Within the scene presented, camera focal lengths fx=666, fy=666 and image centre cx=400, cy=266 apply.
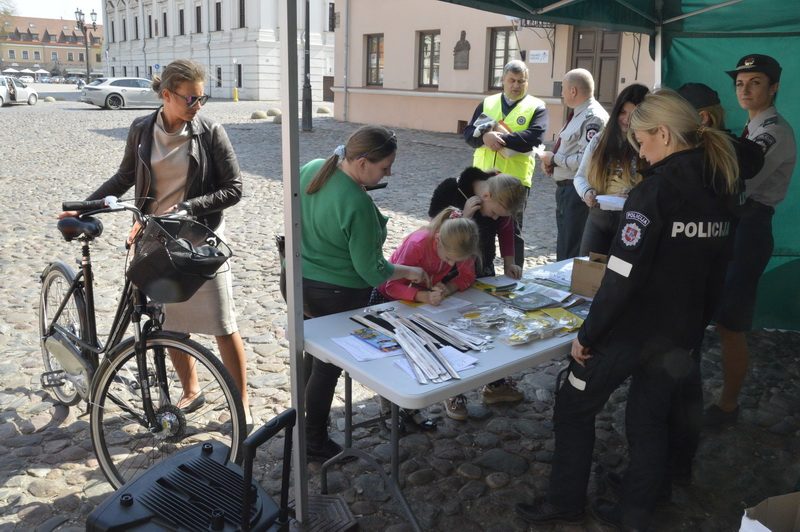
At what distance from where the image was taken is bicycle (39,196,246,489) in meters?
2.61

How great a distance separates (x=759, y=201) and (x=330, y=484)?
288 cm

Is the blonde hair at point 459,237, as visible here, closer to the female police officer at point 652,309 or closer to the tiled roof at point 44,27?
the female police officer at point 652,309

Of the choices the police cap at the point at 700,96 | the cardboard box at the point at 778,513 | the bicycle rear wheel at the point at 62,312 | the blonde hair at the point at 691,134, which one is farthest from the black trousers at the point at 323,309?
the police cap at the point at 700,96

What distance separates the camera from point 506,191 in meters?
3.41

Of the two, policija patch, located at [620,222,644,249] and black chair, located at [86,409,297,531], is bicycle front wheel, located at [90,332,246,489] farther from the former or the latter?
policija patch, located at [620,222,644,249]

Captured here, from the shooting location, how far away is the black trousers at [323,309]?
2.98m

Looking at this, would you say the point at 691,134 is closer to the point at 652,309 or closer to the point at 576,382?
the point at 652,309

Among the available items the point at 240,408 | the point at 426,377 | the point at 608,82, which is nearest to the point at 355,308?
the point at 240,408

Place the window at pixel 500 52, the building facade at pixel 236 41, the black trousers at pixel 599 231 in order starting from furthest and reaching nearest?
the building facade at pixel 236 41 < the window at pixel 500 52 < the black trousers at pixel 599 231

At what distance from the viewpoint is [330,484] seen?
314 cm

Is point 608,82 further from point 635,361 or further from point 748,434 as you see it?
point 635,361

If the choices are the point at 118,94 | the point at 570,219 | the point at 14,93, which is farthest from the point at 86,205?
the point at 14,93

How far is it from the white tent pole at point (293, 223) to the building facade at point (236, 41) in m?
36.0

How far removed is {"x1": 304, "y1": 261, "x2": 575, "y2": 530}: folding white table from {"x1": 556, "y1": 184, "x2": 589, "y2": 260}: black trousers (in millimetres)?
1866
